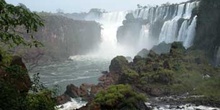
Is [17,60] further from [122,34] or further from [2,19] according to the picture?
[122,34]

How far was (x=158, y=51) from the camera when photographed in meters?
93.2

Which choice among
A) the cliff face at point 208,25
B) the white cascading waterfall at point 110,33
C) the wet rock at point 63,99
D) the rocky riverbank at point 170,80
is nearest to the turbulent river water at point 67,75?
the rocky riverbank at point 170,80

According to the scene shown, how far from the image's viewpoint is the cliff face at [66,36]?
385ft

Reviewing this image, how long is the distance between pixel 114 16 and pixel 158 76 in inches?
4002

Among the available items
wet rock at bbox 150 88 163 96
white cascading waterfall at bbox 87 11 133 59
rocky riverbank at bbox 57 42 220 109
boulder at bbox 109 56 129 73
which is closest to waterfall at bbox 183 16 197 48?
rocky riverbank at bbox 57 42 220 109

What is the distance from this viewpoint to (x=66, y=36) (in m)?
127

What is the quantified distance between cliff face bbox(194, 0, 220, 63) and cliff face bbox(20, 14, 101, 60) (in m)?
48.7

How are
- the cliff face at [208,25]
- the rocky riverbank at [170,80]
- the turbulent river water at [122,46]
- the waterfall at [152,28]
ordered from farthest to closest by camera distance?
the waterfall at [152,28] → the cliff face at [208,25] → the turbulent river water at [122,46] → the rocky riverbank at [170,80]

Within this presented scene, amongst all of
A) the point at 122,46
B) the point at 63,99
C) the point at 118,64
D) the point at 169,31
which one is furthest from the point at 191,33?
the point at 122,46

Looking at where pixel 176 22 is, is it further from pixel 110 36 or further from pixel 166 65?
pixel 110 36

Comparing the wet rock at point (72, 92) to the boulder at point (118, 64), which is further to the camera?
the boulder at point (118, 64)

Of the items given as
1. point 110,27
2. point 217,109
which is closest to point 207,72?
point 217,109

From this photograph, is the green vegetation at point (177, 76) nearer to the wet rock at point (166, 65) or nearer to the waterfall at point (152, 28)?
the wet rock at point (166, 65)

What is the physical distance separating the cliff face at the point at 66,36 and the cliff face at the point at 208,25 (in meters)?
48.7
